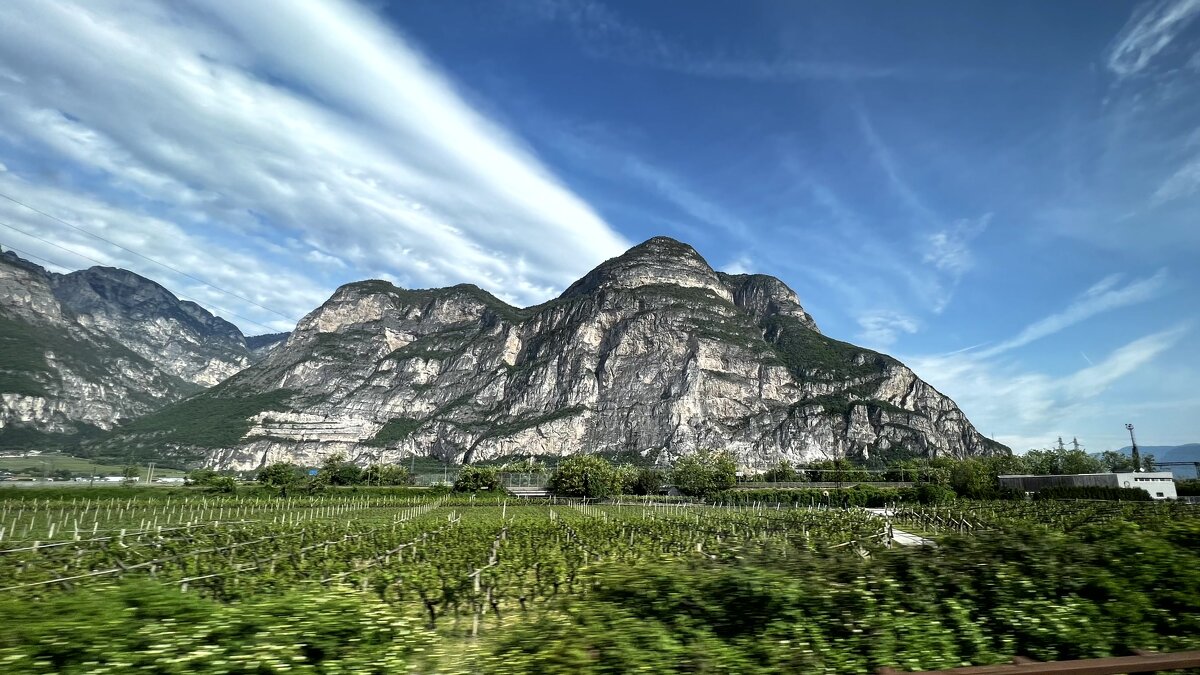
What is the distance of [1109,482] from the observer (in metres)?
77.1

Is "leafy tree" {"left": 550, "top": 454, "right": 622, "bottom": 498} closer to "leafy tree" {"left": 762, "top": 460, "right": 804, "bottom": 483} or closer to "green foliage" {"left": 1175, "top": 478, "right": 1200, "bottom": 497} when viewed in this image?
"leafy tree" {"left": 762, "top": 460, "right": 804, "bottom": 483}

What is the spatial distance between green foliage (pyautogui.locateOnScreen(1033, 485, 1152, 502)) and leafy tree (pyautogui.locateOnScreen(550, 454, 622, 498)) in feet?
207

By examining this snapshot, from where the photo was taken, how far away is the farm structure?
72250 millimetres

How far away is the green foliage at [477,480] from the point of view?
117625 mm

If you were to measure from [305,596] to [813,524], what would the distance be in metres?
47.6

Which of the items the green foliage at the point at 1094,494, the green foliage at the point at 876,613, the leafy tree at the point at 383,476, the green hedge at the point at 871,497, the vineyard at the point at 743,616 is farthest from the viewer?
the leafy tree at the point at 383,476

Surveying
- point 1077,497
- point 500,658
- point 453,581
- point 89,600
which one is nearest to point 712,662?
point 500,658

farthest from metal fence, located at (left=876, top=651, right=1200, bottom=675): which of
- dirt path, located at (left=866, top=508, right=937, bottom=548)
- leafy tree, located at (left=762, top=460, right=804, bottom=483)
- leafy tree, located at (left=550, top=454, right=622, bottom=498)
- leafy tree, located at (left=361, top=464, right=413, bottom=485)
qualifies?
leafy tree, located at (left=361, top=464, right=413, bottom=485)

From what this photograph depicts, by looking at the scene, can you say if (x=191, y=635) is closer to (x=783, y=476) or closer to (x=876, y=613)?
(x=876, y=613)

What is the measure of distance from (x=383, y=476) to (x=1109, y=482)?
144 meters

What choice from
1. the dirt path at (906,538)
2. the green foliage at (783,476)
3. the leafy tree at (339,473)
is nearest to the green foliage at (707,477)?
the green foliage at (783,476)

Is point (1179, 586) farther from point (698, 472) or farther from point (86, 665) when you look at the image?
point (698, 472)

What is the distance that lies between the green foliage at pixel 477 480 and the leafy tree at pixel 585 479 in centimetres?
1934

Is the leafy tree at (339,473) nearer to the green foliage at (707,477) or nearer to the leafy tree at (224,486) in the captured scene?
the leafy tree at (224,486)
